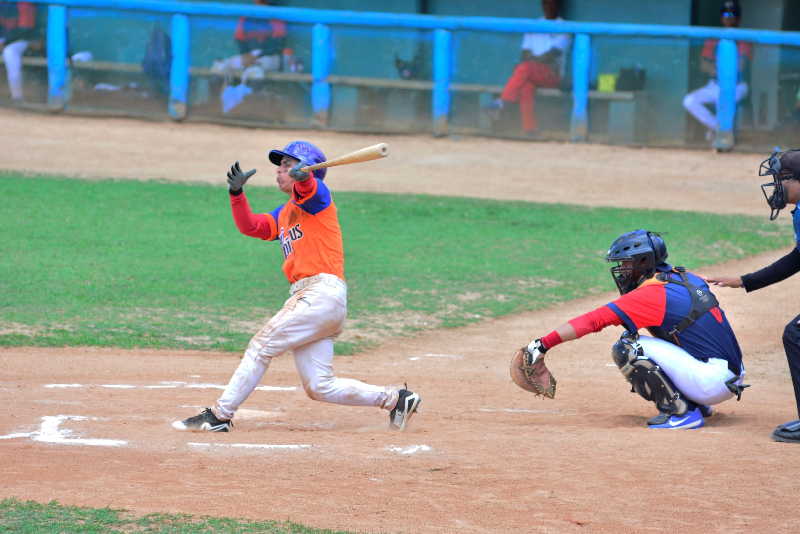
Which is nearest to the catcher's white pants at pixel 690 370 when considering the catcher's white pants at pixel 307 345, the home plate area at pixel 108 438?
the home plate area at pixel 108 438

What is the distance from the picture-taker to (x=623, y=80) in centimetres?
1805

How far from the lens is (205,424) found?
616 cm

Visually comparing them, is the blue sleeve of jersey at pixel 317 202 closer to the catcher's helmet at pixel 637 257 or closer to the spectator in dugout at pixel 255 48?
the catcher's helmet at pixel 637 257

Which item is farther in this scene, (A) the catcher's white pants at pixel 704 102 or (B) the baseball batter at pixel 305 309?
(A) the catcher's white pants at pixel 704 102

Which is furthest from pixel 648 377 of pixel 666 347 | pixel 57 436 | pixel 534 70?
pixel 534 70

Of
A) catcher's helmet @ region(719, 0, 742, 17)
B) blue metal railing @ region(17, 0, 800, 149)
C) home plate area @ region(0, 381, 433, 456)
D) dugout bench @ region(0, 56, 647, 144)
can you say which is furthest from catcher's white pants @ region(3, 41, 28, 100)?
home plate area @ region(0, 381, 433, 456)

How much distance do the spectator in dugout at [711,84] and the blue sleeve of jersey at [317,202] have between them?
41.8 ft

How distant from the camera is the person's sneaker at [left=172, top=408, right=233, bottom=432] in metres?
6.16

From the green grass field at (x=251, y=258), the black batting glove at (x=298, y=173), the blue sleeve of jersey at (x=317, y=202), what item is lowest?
the green grass field at (x=251, y=258)

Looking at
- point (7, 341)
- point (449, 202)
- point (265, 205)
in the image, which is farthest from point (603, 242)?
point (7, 341)

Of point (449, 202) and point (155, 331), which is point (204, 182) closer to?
point (449, 202)

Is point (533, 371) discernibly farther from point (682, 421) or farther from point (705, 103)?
point (705, 103)

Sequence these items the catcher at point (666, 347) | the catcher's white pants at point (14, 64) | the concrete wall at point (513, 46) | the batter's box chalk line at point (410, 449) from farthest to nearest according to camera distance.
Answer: the catcher's white pants at point (14, 64) → the concrete wall at point (513, 46) → the catcher at point (666, 347) → the batter's box chalk line at point (410, 449)

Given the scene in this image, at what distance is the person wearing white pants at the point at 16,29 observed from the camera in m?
18.7
